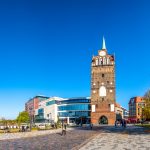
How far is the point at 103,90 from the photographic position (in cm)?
10925

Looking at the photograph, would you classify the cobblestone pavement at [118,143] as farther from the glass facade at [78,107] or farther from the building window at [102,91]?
the glass facade at [78,107]

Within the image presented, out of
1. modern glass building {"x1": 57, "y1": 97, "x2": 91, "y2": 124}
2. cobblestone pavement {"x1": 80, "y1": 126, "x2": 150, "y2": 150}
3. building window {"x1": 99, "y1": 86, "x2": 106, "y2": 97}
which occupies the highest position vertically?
building window {"x1": 99, "y1": 86, "x2": 106, "y2": 97}

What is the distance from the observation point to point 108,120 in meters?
109

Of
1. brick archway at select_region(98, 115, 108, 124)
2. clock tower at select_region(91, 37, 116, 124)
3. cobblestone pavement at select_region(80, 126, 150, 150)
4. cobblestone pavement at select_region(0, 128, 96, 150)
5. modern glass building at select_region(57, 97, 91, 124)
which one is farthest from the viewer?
modern glass building at select_region(57, 97, 91, 124)

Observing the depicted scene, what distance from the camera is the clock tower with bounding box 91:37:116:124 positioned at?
4284 inches

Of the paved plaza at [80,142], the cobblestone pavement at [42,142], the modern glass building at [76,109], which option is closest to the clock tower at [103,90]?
the modern glass building at [76,109]

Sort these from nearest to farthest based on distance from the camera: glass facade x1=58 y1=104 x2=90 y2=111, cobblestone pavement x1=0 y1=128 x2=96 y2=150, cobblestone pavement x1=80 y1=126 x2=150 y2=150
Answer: cobblestone pavement x1=80 y1=126 x2=150 y2=150 < cobblestone pavement x1=0 y1=128 x2=96 y2=150 < glass facade x1=58 y1=104 x2=90 y2=111

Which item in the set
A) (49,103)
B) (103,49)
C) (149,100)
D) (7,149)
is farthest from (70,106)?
(7,149)

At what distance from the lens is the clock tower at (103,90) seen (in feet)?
Answer: 357

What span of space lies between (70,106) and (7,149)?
146 metres

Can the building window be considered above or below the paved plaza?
above

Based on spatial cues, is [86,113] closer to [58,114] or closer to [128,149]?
[58,114]

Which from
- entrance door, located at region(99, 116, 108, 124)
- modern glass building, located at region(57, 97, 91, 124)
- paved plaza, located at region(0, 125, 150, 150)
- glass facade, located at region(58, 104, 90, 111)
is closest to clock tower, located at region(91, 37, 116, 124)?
entrance door, located at region(99, 116, 108, 124)

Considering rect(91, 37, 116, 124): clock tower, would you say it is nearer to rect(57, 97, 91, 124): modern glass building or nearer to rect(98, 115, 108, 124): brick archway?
rect(98, 115, 108, 124): brick archway
